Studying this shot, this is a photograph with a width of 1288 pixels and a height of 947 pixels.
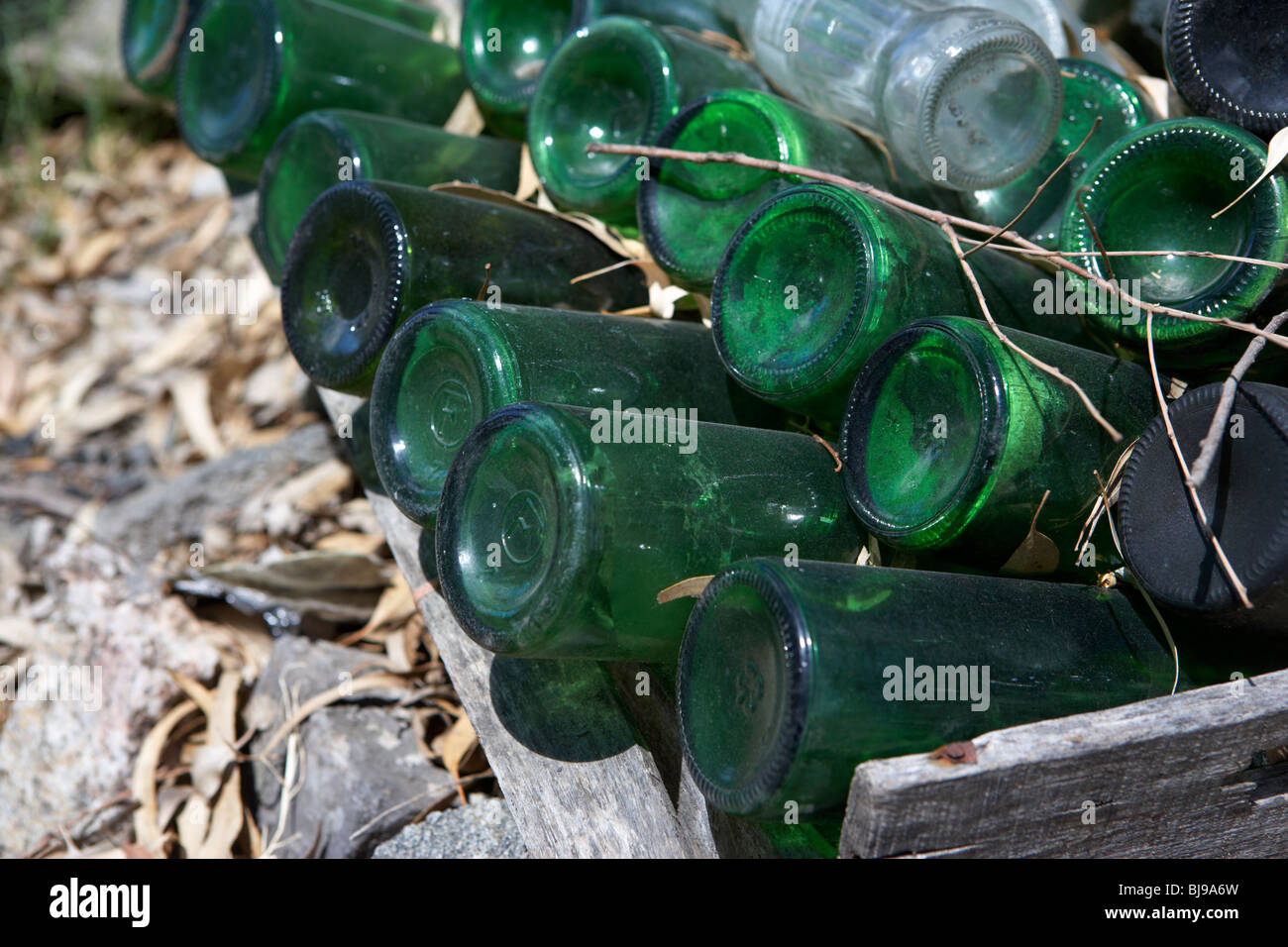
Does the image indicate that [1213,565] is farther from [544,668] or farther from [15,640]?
[15,640]

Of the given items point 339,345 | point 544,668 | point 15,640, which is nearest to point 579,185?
point 339,345

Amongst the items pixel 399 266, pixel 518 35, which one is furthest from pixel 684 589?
pixel 518 35

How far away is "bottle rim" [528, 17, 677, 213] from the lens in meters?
1.61

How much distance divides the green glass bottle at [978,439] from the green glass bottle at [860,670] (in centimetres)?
7

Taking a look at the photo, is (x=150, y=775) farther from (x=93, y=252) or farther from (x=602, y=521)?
(x=93, y=252)

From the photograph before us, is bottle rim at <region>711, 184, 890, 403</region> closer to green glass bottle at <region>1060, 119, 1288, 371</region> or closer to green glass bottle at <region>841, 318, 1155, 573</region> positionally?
green glass bottle at <region>841, 318, 1155, 573</region>

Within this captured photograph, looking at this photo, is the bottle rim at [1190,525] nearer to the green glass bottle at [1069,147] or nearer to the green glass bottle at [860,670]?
the green glass bottle at [860,670]

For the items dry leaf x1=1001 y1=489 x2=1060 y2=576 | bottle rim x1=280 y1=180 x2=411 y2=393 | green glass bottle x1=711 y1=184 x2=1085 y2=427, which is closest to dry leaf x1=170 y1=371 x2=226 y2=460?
bottle rim x1=280 y1=180 x2=411 y2=393

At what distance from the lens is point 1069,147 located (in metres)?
1.53

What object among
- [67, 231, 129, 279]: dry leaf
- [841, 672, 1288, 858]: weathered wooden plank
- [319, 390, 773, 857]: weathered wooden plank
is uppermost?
[841, 672, 1288, 858]: weathered wooden plank

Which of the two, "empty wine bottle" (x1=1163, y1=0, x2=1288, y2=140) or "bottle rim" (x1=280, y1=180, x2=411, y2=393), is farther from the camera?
"bottle rim" (x1=280, y1=180, x2=411, y2=393)

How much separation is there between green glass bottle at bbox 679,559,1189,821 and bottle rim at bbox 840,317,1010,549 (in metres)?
0.06

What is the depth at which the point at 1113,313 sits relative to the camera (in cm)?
133

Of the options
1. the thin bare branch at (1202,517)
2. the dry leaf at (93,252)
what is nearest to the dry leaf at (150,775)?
the thin bare branch at (1202,517)
